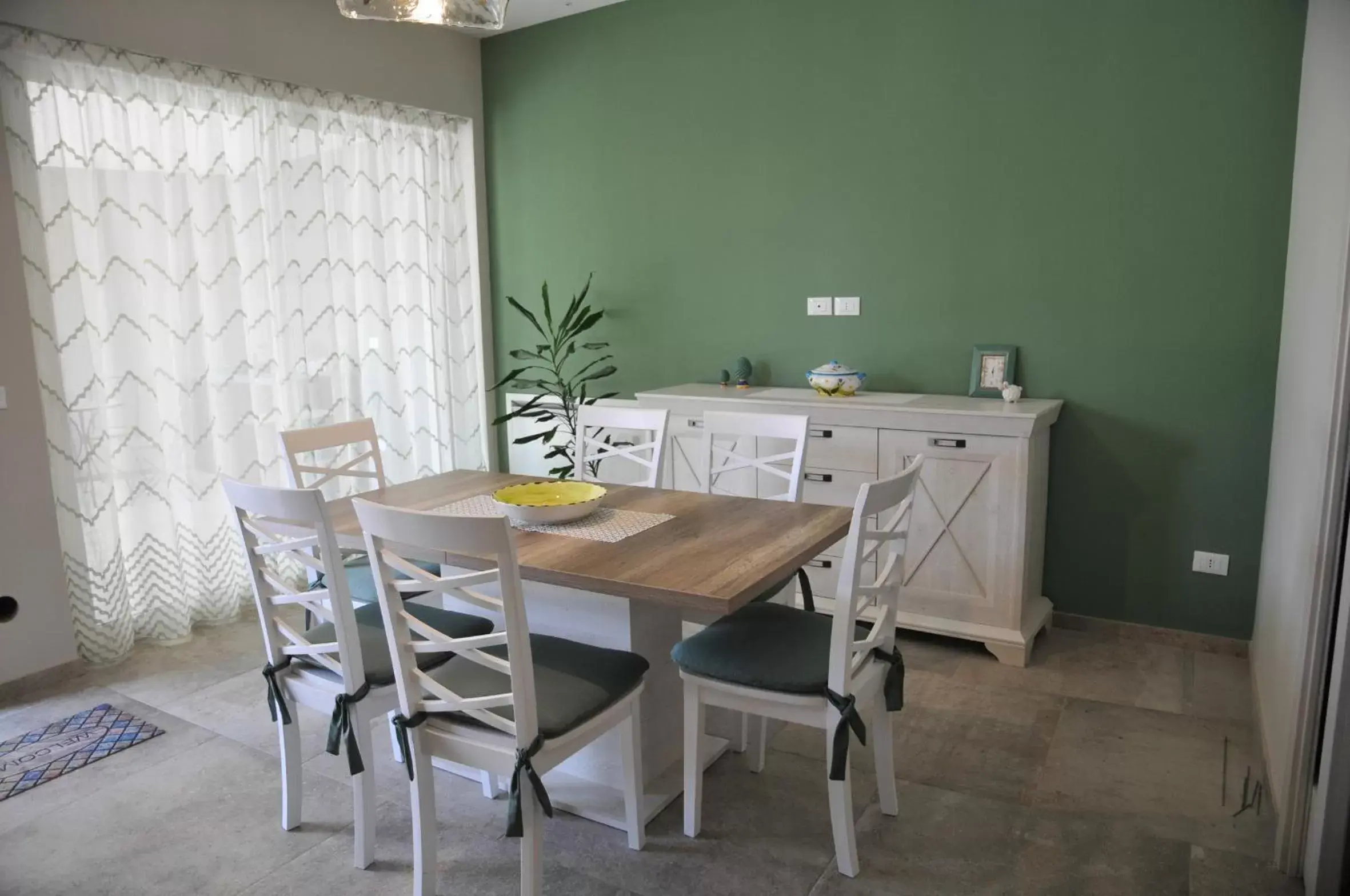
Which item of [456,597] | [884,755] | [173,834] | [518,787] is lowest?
[173,834]

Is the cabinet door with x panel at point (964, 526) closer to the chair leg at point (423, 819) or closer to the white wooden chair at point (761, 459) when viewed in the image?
the white wooden chair at point (761, 459)

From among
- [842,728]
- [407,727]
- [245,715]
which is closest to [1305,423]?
[842,728]

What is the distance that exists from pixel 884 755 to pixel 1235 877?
827 millimetres

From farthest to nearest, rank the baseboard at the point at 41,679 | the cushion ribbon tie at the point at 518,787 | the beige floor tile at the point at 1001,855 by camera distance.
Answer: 1. the baseboard at the point at 41,679
2. the beige floor tile at the point at 1001,855
3. the cushion ribbon tie at the point at 518,787

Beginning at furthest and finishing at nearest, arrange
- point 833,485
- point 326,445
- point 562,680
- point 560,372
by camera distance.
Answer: point 560,372
point 833,485
point 326,445
point 562,680

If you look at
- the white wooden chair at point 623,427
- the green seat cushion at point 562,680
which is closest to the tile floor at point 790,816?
the green seat cushion at point 562,680

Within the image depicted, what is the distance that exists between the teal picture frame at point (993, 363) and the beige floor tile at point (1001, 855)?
175 cm

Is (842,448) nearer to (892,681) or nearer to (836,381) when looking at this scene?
(836,381)

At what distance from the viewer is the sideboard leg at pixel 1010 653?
10.9ft

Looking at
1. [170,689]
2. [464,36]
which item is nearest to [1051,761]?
[170,689]

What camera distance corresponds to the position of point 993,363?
12.1ft

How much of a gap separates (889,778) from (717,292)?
8.51 ft

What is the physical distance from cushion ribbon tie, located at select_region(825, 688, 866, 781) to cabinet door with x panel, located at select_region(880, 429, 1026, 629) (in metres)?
1.36

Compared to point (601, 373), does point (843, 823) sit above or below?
below
